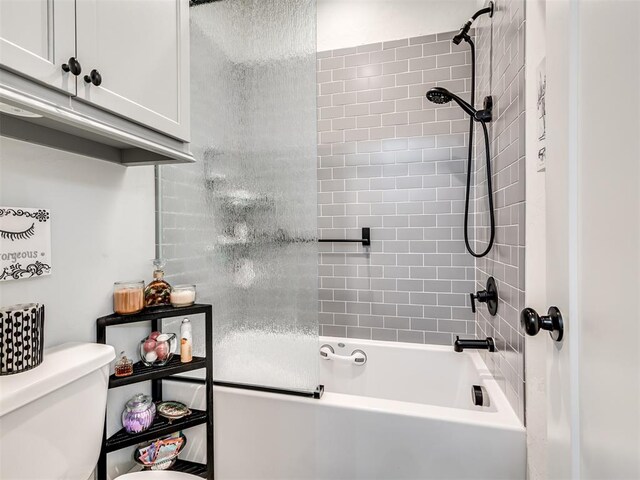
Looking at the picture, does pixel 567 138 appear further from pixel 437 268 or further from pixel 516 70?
pixel 437 268

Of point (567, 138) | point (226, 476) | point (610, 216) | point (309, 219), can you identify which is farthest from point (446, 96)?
point (226, 476)

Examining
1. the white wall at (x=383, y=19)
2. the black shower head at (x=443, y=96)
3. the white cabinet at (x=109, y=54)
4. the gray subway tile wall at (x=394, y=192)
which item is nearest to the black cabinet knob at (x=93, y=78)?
the white cabinet at (x=109, y=54)

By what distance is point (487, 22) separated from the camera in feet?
5.87

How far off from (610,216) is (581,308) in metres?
0.21

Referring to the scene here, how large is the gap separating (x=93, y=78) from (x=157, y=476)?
141cm

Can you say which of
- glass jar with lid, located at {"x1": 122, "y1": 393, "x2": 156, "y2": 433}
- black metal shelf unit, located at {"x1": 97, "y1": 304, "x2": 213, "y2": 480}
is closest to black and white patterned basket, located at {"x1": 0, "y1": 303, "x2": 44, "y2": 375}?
black metal shelf unit, located at {"x1": 97, "y1": 304, "x2": 213, "y2": 480}

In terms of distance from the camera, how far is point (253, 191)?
1.44 metres

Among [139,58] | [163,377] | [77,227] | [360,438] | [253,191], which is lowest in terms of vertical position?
[360,438]

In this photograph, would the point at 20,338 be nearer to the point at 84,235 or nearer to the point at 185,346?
the point at 84,235

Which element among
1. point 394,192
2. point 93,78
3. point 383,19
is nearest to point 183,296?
point 93,78

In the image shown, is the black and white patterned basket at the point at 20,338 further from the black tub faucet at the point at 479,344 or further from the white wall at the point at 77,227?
the black tub faucet at the point at 479,344

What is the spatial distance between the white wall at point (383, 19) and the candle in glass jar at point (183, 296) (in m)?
2.01

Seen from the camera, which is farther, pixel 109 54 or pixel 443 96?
pixel 443 96

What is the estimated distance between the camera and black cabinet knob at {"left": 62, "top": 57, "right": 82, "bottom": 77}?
746mm
